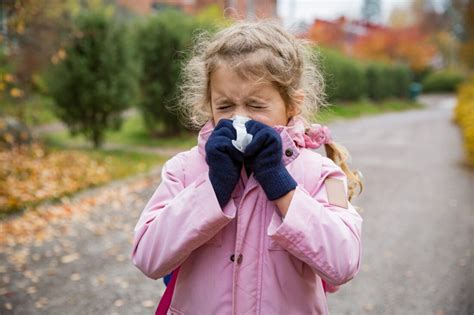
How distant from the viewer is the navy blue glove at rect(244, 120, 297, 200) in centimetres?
158

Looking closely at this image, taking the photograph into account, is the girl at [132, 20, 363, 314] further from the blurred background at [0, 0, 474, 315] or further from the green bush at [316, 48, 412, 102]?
the green bush at [316, 48, 412, 102]

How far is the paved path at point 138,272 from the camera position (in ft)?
13.1

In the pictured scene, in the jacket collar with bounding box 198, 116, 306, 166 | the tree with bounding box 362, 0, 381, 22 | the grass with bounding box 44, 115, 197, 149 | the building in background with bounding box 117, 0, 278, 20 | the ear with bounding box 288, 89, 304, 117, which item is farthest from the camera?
the tree with bounding box 362, 0, 381, 22

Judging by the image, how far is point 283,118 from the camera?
1841 millimetres

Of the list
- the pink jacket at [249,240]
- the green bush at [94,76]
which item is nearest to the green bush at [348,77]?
the green bush at [94,76]

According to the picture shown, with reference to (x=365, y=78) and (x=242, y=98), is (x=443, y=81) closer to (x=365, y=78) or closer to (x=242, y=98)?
(x=365, y=78)

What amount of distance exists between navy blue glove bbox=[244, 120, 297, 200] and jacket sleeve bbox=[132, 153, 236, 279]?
151mm

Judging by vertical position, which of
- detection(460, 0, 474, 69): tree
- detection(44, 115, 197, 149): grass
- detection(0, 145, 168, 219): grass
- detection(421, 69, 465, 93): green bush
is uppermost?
detection(460, 0, 474, 69): tree

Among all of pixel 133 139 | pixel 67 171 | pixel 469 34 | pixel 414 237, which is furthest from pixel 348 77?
pixel 414 237

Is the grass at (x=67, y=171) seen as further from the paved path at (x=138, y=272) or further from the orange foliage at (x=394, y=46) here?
the orange foliage at (x=394, y=46)

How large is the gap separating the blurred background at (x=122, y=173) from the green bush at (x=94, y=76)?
0.03m

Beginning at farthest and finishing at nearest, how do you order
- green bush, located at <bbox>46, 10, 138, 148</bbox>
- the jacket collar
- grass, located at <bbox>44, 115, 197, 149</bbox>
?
1. grass, located at <bbox>44, 115, 197, 149</bbox>
2. green bush, located at <bbox>46, 10, 138, 148</bbox>
3. the jacket collar

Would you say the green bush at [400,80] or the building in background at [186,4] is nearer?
the building in background at [186,4]

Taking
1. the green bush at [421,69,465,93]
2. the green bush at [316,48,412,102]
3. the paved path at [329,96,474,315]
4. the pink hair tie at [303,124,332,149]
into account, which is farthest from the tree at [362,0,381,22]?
the pink hair tie at [303,124,332,149]
